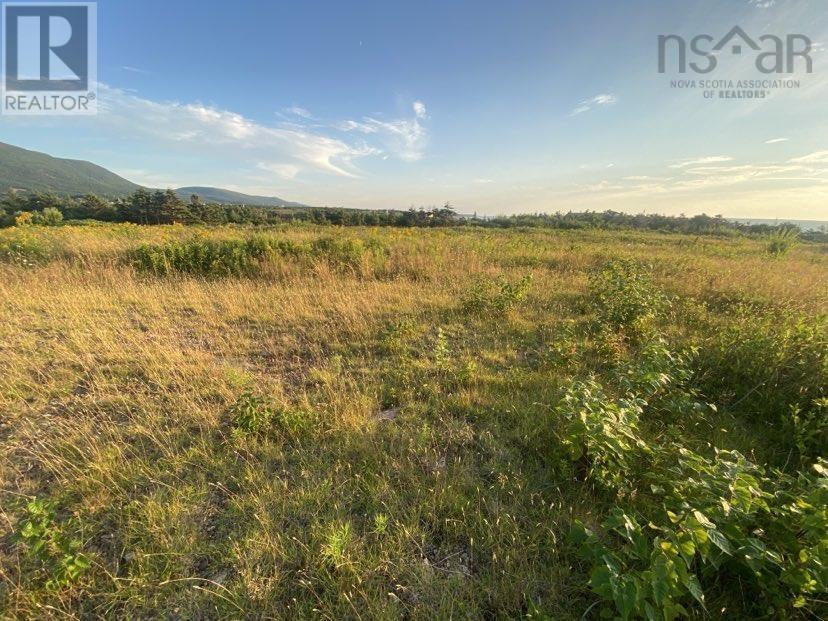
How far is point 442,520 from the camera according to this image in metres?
1.98

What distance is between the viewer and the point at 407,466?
2354mm

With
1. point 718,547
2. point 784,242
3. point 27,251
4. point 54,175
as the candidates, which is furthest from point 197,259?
point 54,175

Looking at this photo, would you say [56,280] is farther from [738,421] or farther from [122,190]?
[122,190]

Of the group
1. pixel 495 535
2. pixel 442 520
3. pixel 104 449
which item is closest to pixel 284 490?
pixel 442 520

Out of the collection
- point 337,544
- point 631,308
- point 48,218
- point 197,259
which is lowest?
point 337,544

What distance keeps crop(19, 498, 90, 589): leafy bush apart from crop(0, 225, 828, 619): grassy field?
15 mm

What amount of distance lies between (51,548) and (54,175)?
21399 centimetres

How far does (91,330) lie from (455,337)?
210 inches

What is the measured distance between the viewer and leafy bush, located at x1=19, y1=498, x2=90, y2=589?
5.14 feet

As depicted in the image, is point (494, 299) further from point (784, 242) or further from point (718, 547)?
point (784, 242)

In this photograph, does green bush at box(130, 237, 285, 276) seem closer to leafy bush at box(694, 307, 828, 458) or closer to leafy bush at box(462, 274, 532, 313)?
leafy bush at box(462, 274, 532, 313)

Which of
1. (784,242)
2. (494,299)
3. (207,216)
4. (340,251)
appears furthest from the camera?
(207,216)

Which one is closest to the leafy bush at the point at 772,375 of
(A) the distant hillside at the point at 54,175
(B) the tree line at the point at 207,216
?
(B) the tree line at the point at 207,216

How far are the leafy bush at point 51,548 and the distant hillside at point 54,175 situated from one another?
155066 millimetres
